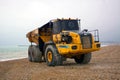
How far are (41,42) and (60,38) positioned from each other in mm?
3785

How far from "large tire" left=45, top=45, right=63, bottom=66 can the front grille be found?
157 cm

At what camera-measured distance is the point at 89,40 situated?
54.7 ft

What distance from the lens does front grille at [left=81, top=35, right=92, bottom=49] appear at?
53.7 ft

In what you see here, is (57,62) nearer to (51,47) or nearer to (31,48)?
(51,47)

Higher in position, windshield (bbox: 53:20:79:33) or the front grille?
windshield (bbox: 53:20:79:33)

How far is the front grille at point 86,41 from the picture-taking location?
1638cm

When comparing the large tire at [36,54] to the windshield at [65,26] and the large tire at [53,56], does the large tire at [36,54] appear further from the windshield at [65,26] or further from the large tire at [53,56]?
the windshield at [65,26]

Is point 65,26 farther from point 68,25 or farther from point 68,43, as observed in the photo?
point 68,43

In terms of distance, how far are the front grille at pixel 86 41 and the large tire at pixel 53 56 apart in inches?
61.9

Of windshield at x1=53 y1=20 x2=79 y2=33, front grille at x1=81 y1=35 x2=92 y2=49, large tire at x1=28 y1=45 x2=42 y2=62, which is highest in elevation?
windshield at x1=53 y1=20 x2=79 y2=33

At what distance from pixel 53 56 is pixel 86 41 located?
2084 millimetres

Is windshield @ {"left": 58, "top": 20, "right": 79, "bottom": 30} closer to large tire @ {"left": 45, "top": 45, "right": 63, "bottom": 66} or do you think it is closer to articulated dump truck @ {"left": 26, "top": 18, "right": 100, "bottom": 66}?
articulated dump truck @ {"left": 26, "top": 18, "right": 100, "bottom": 66}

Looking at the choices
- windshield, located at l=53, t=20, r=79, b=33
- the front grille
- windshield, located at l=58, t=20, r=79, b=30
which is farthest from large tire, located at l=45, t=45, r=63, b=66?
the front grille

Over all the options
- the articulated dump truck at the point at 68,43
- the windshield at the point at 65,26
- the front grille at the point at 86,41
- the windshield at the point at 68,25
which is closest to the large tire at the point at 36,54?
the articulated dump truck at the point at 68,43
